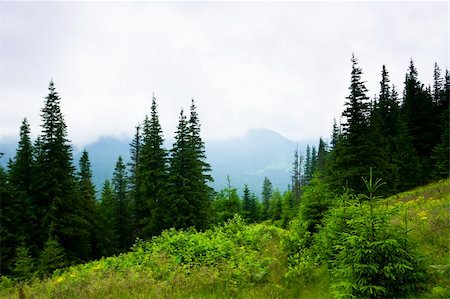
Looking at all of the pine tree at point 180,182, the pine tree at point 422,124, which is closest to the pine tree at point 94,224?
the pine tree at point 180,182

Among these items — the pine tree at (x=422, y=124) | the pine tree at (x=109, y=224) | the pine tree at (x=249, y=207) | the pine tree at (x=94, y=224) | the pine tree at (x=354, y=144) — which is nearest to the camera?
the pine tree at (x=354, y=144)

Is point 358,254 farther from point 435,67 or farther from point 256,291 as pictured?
point 435,67

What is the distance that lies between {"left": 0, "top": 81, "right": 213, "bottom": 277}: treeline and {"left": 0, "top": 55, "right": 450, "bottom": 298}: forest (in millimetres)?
108

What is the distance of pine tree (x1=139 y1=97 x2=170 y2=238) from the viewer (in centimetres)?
3061

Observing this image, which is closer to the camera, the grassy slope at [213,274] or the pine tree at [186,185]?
the grassy slope at [213,274]

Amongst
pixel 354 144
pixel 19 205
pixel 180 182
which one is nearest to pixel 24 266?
pixel 19 205

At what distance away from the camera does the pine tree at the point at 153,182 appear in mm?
30609

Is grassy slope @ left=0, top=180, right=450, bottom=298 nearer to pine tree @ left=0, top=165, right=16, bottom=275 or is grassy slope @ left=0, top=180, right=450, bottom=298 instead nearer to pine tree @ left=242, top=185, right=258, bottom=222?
pine tree @ left=0, top=165, right=16, bottom=275

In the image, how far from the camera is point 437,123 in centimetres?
4175

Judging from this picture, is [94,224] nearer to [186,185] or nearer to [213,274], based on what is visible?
[186,185]

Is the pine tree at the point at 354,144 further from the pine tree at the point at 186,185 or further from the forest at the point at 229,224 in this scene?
the pine tree at the point at 186,185

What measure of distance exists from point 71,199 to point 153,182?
748cm

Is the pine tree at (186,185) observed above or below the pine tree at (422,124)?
below

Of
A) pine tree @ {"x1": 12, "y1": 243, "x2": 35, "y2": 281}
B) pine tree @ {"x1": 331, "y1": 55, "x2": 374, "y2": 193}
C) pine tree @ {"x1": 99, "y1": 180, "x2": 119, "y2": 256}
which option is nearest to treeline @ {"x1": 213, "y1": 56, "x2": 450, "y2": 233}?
Answer: pine tree @ {"x1": 331, "y1": 55, "x2": 374, "y2": 193}
